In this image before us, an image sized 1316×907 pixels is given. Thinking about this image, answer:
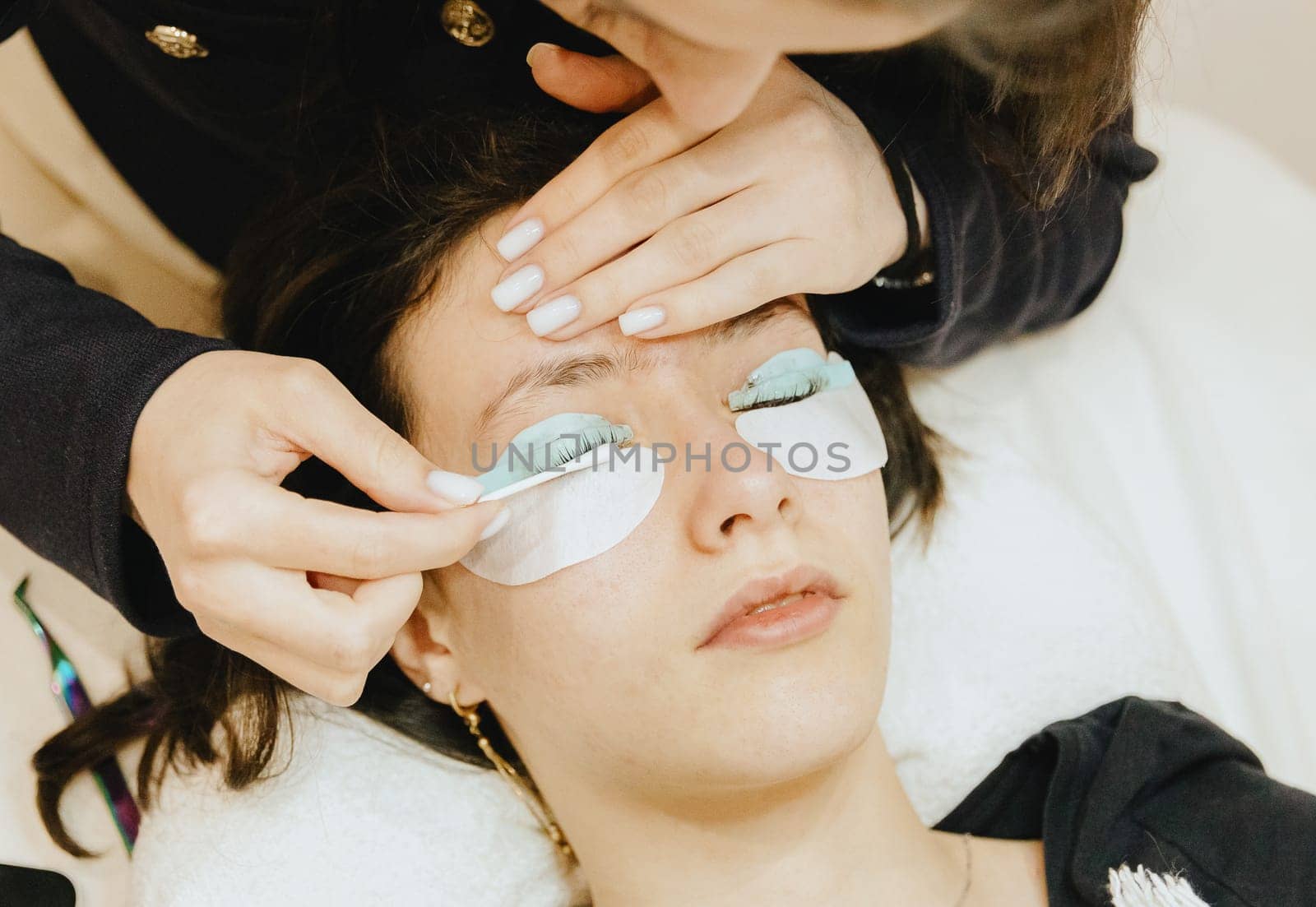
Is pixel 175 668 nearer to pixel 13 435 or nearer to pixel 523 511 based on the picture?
pixel 13 435

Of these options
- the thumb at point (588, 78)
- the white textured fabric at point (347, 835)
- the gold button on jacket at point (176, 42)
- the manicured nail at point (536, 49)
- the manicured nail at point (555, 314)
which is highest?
the manicured nail at point (536, 49)

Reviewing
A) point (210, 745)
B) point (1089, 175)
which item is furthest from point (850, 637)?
point (210, 745)

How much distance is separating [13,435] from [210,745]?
1.35ft

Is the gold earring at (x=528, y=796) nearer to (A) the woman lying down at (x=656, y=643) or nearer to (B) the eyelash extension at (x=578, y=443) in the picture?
(A) the woman lying down at (x=656, y=643)

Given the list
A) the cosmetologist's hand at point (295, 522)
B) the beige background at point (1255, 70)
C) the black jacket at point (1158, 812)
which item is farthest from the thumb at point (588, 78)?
the beige background at point (1255, 70)

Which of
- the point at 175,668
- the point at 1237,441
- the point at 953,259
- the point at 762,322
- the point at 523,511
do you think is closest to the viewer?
the point at 523,511

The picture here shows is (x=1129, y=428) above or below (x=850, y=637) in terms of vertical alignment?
below

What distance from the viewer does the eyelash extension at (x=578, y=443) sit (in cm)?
91

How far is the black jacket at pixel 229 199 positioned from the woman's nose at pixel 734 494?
354 mm

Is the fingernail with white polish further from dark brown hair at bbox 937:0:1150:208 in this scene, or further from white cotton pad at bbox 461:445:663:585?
dark brown hair at bbox 937:0:1150:208

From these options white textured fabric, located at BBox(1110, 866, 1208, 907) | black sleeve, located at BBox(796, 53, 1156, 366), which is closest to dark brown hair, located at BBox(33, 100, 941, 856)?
black sleeve, located at BBox(796, 53, 1156, 366)

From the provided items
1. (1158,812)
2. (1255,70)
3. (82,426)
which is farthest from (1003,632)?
(1255,70)

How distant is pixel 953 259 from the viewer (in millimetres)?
1141

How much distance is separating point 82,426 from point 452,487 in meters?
0.37
